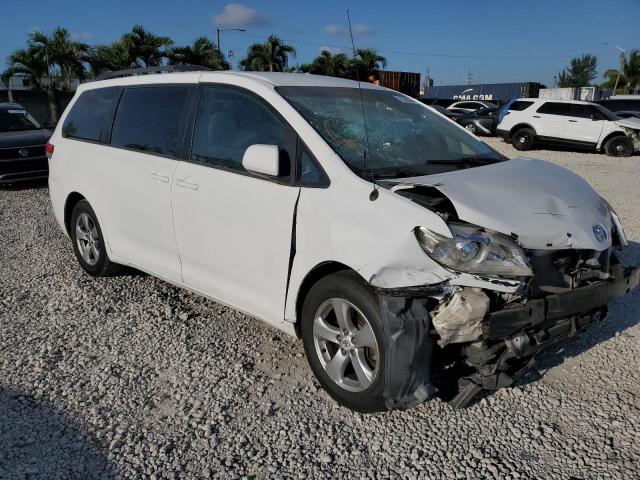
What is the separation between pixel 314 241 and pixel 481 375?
114 cm

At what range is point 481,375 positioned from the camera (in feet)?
9.59

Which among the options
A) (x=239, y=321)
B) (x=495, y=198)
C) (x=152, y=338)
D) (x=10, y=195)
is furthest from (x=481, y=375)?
(x=10, y=195)

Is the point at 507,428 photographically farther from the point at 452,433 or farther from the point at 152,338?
the point at 152,338

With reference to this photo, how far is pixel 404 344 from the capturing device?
276cm

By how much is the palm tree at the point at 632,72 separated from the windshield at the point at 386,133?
6831 centimetres

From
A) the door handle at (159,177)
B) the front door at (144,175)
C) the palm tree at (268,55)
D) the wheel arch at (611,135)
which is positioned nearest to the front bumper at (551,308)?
the front door at (144,175)

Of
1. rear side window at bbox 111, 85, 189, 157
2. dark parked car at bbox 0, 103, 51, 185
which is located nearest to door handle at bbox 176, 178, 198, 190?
rear side window at bbox 111, 85, 189, 157

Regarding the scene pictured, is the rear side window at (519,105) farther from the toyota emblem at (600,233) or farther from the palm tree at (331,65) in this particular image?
the palm tree at (331,65)

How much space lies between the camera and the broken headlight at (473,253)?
2.76 m

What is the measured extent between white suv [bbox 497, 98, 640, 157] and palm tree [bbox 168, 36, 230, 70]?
684 inches

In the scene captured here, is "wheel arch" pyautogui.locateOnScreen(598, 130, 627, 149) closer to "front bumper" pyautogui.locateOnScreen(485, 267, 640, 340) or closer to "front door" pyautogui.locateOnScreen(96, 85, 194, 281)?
"front bumper" pyautogui.locateOnScreen(485, 267, 640, 340)

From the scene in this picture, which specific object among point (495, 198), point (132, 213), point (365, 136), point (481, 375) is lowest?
point (481, 375)

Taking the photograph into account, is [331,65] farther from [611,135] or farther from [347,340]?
[347,340]

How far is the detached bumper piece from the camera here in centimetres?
277
